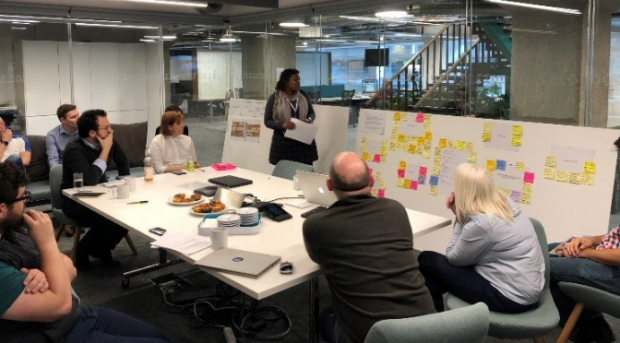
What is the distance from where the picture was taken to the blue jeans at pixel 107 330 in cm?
224

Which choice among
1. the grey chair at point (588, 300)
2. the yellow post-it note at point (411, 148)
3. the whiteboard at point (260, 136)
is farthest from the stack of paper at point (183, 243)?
the whiteboard at point (260, 136)

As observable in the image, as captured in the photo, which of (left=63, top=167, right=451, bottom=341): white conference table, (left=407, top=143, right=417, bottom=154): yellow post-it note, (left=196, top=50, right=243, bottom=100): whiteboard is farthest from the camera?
(left=196, top=50, right=243, bottom=100): whiteboard

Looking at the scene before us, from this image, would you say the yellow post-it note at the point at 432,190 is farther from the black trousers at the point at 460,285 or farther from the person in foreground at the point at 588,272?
the black trousers at the point at 460,285

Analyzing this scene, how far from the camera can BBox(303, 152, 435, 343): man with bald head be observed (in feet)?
7.03

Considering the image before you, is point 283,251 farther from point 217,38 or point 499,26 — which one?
point 217,38

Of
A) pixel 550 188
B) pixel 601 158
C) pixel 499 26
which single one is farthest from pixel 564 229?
pixel 499 26

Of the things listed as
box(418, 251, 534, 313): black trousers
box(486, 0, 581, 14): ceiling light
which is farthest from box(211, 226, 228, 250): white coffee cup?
box(486, 0, 581, 14): ceiling light

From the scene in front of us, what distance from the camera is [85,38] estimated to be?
23.7 feet

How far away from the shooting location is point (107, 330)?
7.84 ft

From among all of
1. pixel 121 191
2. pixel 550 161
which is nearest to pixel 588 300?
pixel 550 161

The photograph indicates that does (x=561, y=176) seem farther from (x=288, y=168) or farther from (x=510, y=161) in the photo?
(x=288, y=168)

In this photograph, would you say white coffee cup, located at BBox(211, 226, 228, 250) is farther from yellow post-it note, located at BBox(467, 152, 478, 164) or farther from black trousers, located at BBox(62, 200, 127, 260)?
yellow post-it note, located at BBox(467, 152, 478, 164)

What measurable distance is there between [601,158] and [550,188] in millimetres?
390

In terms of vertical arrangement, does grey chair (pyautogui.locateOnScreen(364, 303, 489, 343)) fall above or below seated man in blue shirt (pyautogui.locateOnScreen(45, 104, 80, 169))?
below
